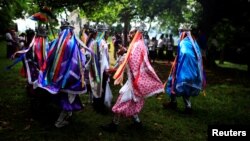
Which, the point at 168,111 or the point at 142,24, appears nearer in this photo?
the point at 142,24

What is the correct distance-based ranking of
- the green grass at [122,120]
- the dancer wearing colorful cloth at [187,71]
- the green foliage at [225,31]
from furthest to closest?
1. the green foliage at [225,31]
2. the dancer wearing colorful cloth at [187,71]
3. the green grass at [122,120]

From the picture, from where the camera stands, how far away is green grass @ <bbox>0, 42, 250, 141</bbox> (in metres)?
7.12

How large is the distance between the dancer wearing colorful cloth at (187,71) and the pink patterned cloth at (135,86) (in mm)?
1700

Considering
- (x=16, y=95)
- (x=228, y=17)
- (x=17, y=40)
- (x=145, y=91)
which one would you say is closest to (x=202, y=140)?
(x=145, y=91)

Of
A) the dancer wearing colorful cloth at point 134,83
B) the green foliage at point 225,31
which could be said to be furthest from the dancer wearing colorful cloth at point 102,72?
the green foliage at point 225,31

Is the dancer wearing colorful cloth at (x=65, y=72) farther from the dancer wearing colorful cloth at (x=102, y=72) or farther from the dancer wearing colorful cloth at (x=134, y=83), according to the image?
the dancer wearing colorful cloth at (x=102, y=72)

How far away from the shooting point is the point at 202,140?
720cm

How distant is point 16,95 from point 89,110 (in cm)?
299

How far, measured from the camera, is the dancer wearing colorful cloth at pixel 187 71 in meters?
8.88

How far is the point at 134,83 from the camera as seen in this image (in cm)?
725

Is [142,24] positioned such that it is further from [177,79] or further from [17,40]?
[17,40]

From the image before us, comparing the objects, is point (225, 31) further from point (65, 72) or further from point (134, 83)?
point (65, 72)

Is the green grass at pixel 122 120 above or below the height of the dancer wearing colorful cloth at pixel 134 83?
below

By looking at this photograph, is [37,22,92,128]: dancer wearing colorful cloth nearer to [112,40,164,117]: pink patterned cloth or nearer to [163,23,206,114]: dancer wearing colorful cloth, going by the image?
[112,40,164,117]: pink patterned cloth
